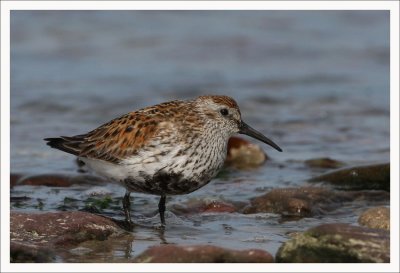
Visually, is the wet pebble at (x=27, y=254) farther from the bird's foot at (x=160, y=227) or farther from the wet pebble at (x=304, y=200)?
the wet pebble at (x=304, y=200)

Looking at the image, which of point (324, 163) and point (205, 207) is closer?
point (205, 207)

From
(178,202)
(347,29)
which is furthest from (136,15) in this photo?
(178,202)

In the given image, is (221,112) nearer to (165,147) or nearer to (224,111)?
(224,111)

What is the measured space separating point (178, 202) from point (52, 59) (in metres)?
7.23

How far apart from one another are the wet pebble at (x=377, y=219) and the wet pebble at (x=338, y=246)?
29.2 inches

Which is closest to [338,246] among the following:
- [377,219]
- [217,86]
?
[377,219]

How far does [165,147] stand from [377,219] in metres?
1.78

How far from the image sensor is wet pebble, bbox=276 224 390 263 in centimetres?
542

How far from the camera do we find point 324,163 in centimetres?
930

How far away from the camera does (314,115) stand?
11.8m

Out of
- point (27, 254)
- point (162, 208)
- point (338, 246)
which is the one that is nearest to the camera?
point (338, 246)

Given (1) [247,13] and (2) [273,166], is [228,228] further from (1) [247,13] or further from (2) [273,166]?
(1) [247,13]

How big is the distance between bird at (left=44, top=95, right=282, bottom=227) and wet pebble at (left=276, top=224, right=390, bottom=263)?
1.26 m

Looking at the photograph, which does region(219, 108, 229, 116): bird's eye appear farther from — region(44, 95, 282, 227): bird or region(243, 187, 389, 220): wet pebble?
region(243, 187, 389, 220): wet pebble
